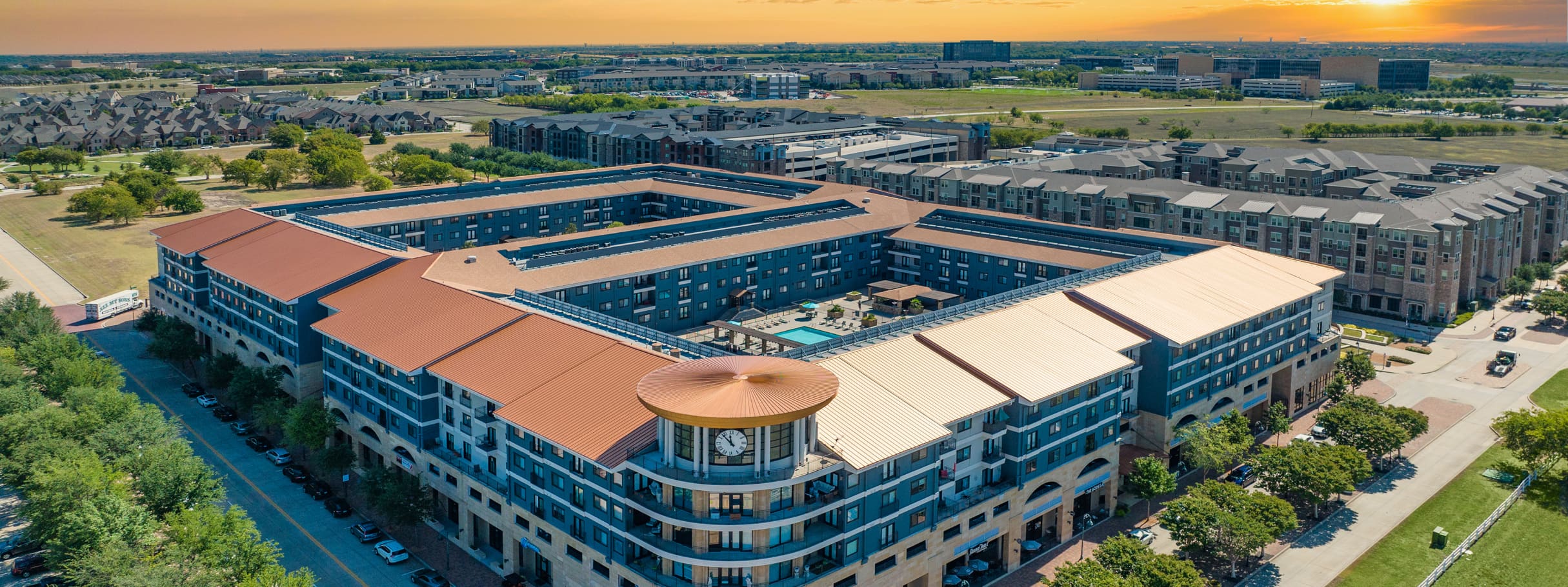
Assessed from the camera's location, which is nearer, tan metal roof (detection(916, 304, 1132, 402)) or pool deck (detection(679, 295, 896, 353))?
tan metal roof (detection(916, 304, 1132, 402))

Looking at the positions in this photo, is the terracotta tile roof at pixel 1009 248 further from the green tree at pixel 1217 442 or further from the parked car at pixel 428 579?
the parked car at pixel 428 579

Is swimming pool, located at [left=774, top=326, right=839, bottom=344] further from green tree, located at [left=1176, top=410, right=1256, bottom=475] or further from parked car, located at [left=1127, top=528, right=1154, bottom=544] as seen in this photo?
parked car, located at [left=1127, top=528, right=1154, bottom=544]

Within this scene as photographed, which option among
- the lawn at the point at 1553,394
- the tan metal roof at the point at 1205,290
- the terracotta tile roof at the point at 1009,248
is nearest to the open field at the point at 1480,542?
the tan metal roof at the point at 1205,290

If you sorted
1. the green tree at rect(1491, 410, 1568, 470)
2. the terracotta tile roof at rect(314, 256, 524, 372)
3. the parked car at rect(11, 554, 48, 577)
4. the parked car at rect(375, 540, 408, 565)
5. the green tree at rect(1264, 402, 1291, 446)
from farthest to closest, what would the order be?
the green tree at rect(1264, 402, 1291, 446) < the green tree at rect(1491, 410, 1568, 470) < the terracotta tile roof at rect(314, 256, 524, 372) < the parked car at rect(375, 540, 408, 565) < the parked car at rect(11, 554, 48, 577)

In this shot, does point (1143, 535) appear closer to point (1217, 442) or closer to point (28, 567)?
point (1217, 442)

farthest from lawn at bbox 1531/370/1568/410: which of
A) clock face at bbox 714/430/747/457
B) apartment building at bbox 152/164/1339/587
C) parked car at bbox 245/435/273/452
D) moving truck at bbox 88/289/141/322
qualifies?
moving truck at bbox 88/289/141/322

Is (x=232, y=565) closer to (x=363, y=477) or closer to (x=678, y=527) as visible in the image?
(x=363, y=477)

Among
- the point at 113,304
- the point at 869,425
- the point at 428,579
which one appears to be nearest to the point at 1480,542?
the point at 869,425
